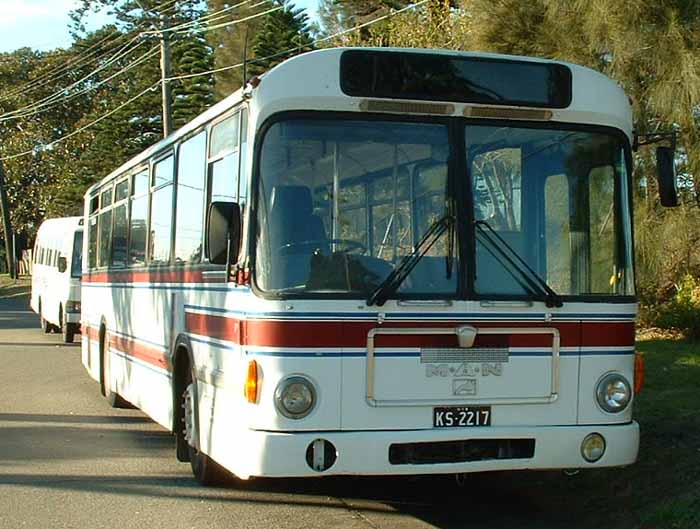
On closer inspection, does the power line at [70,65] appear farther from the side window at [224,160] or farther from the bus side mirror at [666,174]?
the bus side mirror at [666,174]

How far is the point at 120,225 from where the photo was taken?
1384 cm

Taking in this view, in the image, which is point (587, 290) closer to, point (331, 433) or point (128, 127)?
point (331, 433)

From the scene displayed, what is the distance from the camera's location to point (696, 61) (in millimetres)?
16375

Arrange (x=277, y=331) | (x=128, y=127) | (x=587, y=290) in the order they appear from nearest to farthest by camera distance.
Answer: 1. (x=277, y=331)
2. (x=587, y=290)
3. (x=128, y=127)

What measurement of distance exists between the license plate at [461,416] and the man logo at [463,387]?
0.30 ft

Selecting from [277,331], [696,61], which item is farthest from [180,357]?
[696,61]

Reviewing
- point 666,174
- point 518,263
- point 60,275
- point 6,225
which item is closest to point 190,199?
point 518,263

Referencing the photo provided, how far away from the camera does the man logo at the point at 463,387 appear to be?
24.8 feet

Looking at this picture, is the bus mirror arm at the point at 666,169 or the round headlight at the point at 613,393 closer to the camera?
the round headlight at the point at 613,393

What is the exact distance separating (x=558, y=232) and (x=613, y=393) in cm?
114

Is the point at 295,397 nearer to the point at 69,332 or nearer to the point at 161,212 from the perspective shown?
the point at 161,212

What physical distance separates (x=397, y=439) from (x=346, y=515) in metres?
1.53

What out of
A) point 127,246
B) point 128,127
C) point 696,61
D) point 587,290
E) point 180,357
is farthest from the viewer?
point 128,127

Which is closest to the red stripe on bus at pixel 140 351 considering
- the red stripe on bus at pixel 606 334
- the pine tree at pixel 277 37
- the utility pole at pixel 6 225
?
the red stripe on bus at pixel 606 334
